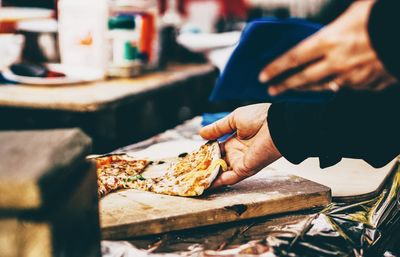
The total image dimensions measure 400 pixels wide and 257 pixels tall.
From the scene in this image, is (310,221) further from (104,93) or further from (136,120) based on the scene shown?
(136,120)

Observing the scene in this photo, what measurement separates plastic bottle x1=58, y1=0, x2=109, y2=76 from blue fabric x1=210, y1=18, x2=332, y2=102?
2.73ft

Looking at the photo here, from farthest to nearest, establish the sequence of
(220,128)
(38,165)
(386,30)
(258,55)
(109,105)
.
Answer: (109,105) < (258,55) < (220,128) < (386,30) < (38,165)

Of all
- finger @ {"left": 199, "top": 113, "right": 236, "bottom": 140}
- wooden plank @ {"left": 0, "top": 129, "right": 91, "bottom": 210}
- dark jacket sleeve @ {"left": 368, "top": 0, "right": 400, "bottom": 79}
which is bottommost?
finger @ {"left": 199, "top": 113, "right": 236, "bottom": 140}

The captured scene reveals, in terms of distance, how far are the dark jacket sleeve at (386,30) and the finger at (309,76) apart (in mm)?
89

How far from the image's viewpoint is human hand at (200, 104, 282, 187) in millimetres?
1408

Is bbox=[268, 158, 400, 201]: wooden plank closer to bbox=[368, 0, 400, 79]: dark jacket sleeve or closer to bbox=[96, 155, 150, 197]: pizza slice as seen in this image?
bbox=[96, 155, 150, 197]: pizza slice

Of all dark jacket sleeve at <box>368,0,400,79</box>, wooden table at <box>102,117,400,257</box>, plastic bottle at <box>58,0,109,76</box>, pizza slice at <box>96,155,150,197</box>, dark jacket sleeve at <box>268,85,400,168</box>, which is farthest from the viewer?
plastic bottle at <box>58,0,109,76</box>

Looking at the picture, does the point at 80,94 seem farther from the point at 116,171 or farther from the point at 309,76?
the point at 309,76

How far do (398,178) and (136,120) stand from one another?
62.6 inches

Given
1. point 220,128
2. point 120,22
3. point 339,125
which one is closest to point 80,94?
point 120,22

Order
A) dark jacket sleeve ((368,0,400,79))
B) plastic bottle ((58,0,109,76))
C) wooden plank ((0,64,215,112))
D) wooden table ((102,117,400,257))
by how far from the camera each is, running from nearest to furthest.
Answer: dark jacket sleeve ((368,0,400,79))
wooden table ((102,117,400,257))
wooden plank ((0,64,215,112))
plastic bottle ((58,0,109,76))

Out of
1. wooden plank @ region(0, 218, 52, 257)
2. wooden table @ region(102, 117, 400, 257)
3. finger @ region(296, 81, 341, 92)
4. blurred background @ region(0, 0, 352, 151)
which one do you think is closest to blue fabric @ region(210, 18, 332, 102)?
blurred background @ region(0, 0, 352, 151)

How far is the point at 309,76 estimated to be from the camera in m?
0.96

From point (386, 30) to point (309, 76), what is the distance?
0.49 ft
